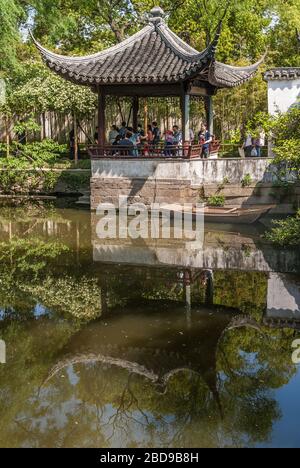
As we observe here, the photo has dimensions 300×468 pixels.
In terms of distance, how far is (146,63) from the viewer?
1727cm

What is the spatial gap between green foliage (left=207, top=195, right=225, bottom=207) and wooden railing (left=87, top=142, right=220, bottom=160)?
3.90ft

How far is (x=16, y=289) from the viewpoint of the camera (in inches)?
418

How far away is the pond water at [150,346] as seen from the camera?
20.4 ft

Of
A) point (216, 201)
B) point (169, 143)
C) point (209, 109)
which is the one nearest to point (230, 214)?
point (216, 201)

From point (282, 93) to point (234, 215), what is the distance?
4.12 meters

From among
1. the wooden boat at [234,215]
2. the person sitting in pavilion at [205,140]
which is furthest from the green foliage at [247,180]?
the person sitting in pavilion at [205,140]

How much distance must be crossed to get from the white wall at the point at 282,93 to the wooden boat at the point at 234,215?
10.6 ft

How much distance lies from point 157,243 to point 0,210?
6561mm

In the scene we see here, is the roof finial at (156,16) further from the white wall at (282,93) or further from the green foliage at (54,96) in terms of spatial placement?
the white wall at (282,93)

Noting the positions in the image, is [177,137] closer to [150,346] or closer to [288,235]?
[288,235]

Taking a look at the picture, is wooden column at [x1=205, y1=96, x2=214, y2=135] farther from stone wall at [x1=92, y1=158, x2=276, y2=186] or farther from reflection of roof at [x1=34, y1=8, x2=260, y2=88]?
stone wall at [x1=92, y1=158, x2=276, y2=186]

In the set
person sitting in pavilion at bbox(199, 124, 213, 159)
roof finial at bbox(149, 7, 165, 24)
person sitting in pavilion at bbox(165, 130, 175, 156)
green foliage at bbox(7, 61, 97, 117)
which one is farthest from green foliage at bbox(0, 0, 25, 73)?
person sitting in pavilion at bbox(199, 124, 213, 159)

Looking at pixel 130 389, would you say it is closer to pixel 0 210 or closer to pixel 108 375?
pixel 108 375

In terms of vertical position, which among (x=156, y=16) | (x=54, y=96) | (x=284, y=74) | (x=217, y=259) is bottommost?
(x=217, y=259)
